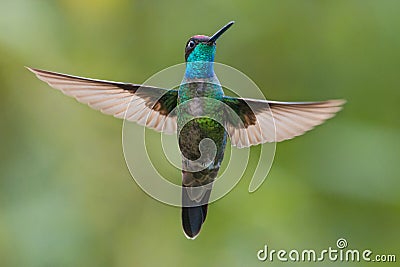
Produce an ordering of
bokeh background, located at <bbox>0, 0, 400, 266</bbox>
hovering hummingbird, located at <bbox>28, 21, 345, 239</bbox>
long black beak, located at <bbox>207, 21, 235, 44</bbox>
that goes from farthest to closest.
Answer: bokeh background, located at <bbox>0, 0, 400, 266</bbox>, hovering hummingbird, located at <bbox>28, 21, 345, 239</bbox>, long black beak, located at <bbox>207, 21, 235, 44</bbox>

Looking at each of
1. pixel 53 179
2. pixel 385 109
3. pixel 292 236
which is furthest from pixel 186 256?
pixel 385 109

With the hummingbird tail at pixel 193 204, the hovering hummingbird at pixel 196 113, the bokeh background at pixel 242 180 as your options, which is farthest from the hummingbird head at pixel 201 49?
the bokeh background at pixel 242 180

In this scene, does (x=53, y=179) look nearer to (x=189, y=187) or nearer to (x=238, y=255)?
(x=238, y=255)

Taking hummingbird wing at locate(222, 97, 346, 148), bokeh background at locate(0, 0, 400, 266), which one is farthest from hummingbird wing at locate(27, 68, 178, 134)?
bokeh background at locate(0, 0, 400, 266)

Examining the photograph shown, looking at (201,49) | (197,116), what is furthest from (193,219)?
(201,49)

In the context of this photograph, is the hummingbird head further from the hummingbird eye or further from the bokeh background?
the bokeh background
